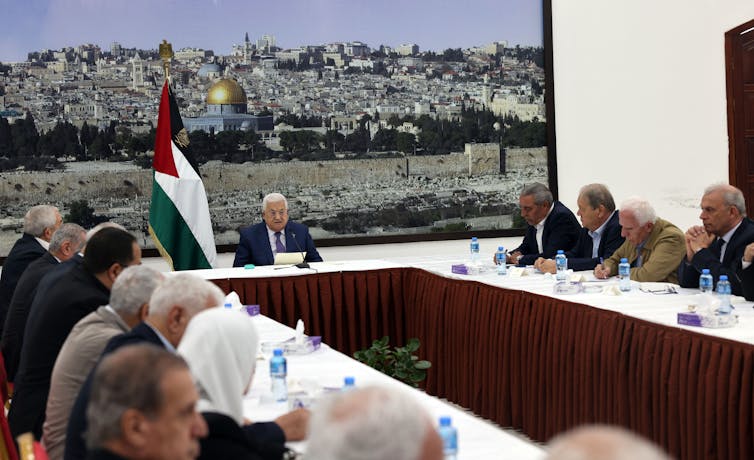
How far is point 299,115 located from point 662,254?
379cm

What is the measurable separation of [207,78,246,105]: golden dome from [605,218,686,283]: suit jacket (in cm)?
383

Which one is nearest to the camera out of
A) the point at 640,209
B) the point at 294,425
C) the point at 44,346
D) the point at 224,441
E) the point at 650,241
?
the point at 224,441

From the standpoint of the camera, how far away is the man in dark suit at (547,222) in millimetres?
6434

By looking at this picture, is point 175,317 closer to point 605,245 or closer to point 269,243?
point 605,245

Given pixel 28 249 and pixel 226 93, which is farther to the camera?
pixel 226 93

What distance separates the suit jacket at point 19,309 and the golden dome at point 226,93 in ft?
10.9

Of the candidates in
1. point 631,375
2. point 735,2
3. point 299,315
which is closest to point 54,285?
point 631,375

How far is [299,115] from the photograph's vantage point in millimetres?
8188

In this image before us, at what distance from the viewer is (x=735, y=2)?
827cm

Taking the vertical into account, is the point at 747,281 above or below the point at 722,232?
below

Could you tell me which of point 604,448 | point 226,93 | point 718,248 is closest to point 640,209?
point 718,248

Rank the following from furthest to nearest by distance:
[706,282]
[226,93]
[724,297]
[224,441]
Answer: [226,93] < [706,282] < [724,297] < [224,441]

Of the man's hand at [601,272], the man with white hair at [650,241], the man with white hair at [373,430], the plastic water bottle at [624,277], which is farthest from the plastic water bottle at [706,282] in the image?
the man with white hair at [373,430]

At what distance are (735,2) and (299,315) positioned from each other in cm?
469
